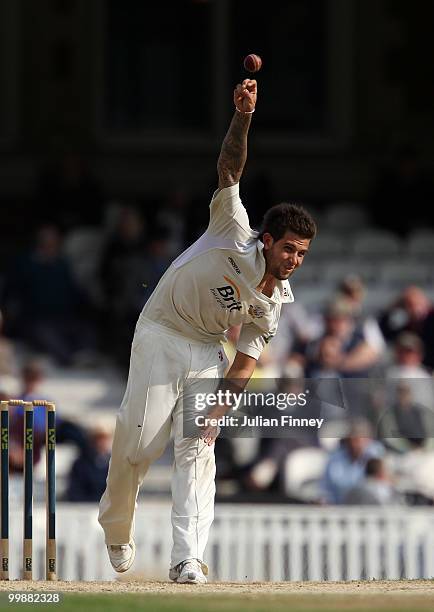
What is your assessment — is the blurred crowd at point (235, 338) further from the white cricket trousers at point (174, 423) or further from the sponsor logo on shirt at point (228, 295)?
the sponsor logo on shirt at point (228, 295)

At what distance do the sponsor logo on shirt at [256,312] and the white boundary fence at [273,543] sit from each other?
3273mm

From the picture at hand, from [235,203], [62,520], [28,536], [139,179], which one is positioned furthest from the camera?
[139,179]

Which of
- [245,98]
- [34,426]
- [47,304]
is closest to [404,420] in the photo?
[34,426]

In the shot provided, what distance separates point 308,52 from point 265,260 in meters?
10.1

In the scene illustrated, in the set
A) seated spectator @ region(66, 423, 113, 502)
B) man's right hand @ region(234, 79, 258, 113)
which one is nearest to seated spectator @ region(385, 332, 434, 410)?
seated spectator @ region(66, 423, 113, 502)

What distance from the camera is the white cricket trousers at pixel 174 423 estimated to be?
284 inches

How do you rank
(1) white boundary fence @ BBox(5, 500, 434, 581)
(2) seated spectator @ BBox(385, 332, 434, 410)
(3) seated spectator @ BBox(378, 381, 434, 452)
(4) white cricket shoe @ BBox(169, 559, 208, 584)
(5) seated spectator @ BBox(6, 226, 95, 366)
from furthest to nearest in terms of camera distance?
(5) seated spectator @ BBox(6, 226, 95, 366) → (2) seated spectator @ BBox(385, 332, 434, 410) → (1) white boundary fence @ BBox(5, 500, 434, 581) → (3) seated spectator @ BBox(378, 381, 434, 452) → (4) white cricket shoe @ BBox(169, 559, 208, 584)

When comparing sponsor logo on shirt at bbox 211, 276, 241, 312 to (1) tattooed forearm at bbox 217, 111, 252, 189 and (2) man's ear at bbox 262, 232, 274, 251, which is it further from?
(1) tattooed forearm at bbox 217, 111, 252, 189

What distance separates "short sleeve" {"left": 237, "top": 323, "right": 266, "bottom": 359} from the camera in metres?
7.35

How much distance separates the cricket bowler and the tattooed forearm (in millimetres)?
89

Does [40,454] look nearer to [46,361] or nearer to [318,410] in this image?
[46,361]

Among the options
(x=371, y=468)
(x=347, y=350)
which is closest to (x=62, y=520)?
(x=371, y=468)

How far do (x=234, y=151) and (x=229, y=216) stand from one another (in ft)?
0.96

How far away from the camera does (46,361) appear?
526 inches
